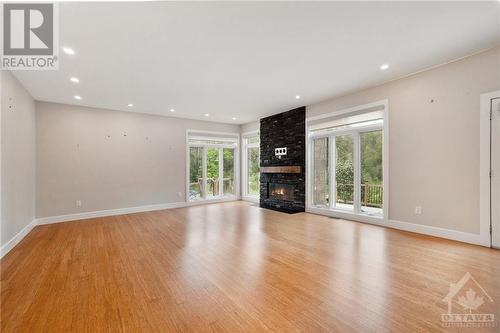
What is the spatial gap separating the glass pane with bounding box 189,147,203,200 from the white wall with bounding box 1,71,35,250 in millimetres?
3789

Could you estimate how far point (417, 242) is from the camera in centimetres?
347

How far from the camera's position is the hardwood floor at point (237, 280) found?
5.75 feet

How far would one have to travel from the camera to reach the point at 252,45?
287 cm

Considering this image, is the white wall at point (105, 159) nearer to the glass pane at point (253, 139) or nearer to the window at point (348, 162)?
the glass pane at point (253, 139)

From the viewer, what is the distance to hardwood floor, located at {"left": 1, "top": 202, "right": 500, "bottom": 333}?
175 cm

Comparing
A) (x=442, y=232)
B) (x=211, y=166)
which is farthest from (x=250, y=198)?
(x=442, y=232)

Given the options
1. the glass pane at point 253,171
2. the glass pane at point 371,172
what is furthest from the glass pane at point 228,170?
the glass pane at point 371,172

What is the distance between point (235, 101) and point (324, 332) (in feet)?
16.0

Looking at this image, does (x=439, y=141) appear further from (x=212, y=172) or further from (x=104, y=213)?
(x=104, y=213)

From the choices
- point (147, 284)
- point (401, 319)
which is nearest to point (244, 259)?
point (147, 284)

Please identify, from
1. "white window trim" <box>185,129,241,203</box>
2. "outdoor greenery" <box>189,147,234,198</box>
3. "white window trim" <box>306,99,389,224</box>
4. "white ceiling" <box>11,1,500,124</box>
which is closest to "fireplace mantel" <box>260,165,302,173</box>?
"white window trim" <box>306,99,389,224</box>

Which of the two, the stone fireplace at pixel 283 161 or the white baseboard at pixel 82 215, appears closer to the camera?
the white baseboard at pixel 82 215

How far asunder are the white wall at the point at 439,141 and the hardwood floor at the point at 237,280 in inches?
21.4

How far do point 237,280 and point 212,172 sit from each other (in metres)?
5.74
